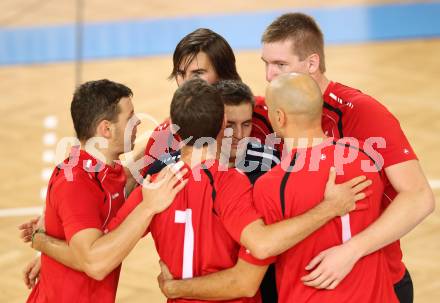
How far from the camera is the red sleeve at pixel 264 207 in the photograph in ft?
11.0

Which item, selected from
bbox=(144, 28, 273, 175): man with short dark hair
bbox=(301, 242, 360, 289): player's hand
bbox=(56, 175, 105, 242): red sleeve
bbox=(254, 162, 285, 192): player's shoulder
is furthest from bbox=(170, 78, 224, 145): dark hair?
bbox=(144, 28, 273, 175): man with short dark hair

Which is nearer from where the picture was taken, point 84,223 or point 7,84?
point 84,223

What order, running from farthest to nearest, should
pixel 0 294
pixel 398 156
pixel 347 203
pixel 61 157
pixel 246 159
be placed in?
1. pixel 61 157
2. pixel 0 294
3. pixel 246 159
4. pixel 398 156
5. pixel 347 203

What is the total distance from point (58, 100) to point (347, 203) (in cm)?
650

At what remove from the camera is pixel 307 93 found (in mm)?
3426

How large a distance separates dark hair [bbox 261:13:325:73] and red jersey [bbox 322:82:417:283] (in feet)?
0.62

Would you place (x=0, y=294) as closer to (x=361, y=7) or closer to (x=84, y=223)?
(x=84, y=223)

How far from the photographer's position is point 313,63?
4.08m

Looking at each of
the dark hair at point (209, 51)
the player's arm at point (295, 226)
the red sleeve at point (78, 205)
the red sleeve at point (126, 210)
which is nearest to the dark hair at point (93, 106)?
the red sleeve at point (78, 205)

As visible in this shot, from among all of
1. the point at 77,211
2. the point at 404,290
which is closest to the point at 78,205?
the point at 77,211

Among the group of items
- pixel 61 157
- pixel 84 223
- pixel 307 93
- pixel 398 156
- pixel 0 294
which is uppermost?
pixel 307 93

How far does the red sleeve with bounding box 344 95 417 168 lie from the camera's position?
12.1 ft

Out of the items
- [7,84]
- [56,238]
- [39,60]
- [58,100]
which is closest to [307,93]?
[56,238]

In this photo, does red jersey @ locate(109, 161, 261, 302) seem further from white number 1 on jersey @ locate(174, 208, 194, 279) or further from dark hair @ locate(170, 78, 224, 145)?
dark hair @ locate(170, 78, 224, 145)
